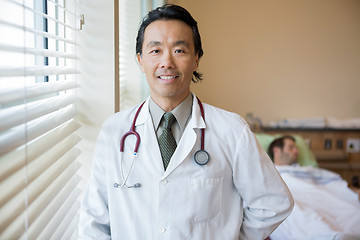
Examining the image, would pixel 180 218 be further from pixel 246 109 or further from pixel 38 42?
pixel 246 109

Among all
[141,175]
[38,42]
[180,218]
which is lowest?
[180,218]

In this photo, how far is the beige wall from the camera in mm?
4148

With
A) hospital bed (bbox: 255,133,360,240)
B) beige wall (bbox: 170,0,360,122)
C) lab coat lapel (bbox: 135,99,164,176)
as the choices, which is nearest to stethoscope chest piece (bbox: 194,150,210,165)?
lab coat lapel (bbox: 135,99,164,176)

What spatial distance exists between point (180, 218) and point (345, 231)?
1.37 metres

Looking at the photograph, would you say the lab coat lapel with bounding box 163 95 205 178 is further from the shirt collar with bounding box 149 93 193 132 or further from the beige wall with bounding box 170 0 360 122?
the beige wall with bounding box 170 0 360 122

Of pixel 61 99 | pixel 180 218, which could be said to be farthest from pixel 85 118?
pixel 180 218

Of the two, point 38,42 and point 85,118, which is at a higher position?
point 38,42

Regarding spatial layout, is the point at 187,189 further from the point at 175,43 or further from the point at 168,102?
the point at 175,43

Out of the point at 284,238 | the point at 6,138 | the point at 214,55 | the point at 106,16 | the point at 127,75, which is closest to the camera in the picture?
the point at 6,138

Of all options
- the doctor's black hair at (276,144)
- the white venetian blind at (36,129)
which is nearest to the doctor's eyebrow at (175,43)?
the white venetian blind at (36,129)

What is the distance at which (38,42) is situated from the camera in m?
1.25

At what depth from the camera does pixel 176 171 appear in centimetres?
118

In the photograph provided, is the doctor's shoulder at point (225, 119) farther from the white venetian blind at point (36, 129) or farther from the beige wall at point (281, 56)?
the beige wall at point (281, 56)

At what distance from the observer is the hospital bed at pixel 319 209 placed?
6.83 ft
